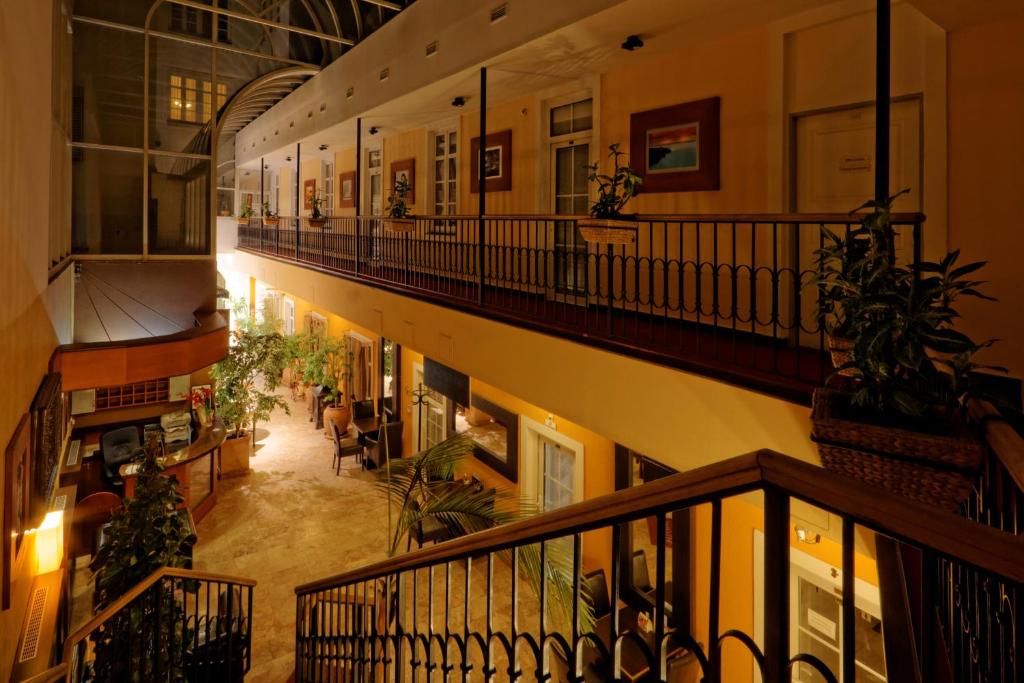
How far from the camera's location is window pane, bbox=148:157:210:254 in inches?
350

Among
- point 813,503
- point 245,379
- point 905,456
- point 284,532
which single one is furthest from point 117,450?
point 813,503

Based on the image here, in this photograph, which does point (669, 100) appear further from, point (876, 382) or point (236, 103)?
point (236, 103)

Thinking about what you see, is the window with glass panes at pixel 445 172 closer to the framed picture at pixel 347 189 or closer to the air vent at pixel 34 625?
the framed picture at pixel 347 189

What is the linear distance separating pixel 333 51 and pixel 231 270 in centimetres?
1136

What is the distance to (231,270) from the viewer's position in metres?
19.4

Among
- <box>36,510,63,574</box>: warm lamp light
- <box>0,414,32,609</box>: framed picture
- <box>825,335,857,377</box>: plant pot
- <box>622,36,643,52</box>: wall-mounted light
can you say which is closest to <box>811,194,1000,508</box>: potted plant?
<box>825,335,857,377</box>: plant pot

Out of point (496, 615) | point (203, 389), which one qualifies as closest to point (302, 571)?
point (496, 615)

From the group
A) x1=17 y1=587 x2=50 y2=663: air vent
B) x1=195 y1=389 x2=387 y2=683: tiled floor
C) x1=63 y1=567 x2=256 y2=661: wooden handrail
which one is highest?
x1=63 y1=567 x2=256 y2=661: wooden handrail

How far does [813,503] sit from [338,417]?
38.7ft

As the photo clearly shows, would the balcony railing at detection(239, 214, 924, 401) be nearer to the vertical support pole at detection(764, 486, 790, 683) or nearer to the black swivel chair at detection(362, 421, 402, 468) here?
the vertical support pole at detection(764, 486, 790, 683)

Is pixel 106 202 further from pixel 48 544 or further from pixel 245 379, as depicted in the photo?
pixel 48 544

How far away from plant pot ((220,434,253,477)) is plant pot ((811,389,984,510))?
33.2 feet

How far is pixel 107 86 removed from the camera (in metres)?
8.45

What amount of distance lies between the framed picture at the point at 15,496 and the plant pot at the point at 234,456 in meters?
6.52
